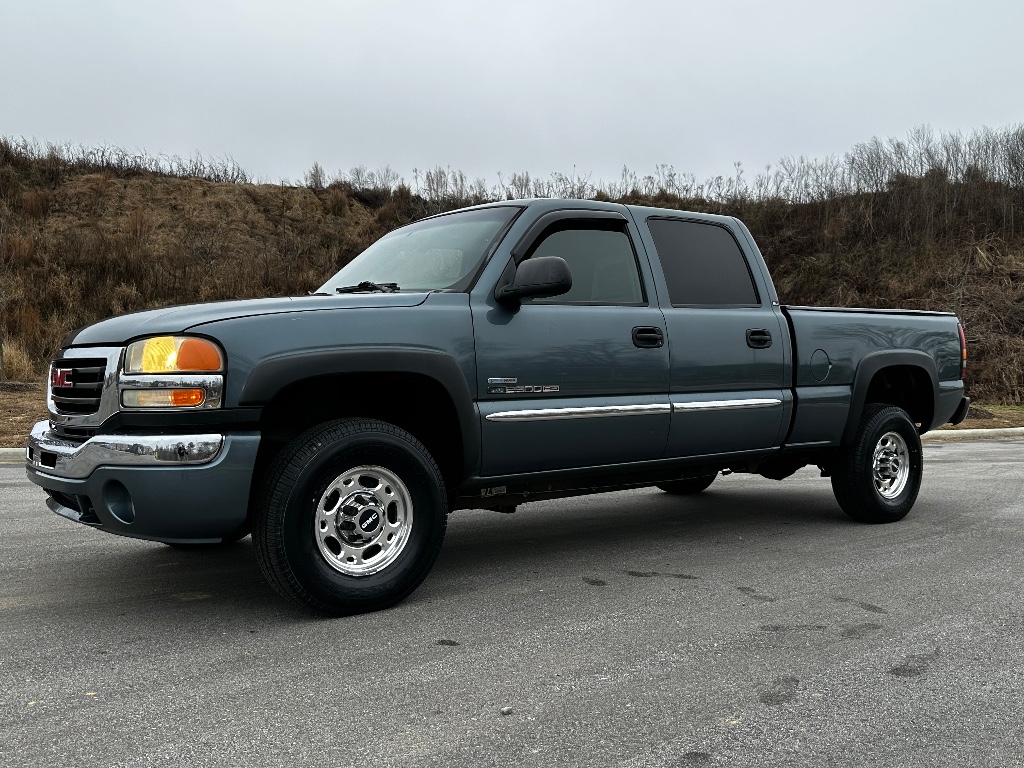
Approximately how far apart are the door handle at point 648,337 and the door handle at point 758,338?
28.3 inches

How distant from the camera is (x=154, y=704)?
3084 millimetres

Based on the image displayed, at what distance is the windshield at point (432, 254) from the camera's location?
4871 mm

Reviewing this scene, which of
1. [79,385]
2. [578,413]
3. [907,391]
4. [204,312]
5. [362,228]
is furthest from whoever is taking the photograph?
[362,228]

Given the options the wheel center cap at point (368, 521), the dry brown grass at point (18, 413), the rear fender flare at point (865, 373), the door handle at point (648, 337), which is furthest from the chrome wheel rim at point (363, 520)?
the dry brown grass at point (18, 413)

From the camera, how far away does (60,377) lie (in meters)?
4.34

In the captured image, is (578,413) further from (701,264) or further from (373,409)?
(701,264)

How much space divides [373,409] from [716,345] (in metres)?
2.07

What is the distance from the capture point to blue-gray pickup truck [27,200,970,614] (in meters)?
3.88

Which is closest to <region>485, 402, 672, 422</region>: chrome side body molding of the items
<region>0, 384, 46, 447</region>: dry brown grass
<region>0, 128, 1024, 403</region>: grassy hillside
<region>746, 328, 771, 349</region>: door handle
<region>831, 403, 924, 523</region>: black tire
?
<region>746, 328, 771, 349</region>: door handle

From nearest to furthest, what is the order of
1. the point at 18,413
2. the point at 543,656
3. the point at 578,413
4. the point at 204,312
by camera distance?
the point at 543,656 < the point at 204,312 < the point at 578,413 < the point at 18,413

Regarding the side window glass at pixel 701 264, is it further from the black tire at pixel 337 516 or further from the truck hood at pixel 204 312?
the black tire at pixel 337 516

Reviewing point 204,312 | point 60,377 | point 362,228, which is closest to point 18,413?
point 60,377

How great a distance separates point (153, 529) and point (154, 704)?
2.95 feet

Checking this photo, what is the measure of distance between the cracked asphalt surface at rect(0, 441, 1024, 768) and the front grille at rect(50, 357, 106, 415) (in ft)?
2.99
